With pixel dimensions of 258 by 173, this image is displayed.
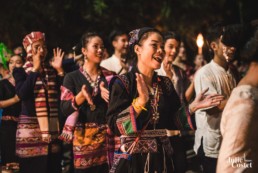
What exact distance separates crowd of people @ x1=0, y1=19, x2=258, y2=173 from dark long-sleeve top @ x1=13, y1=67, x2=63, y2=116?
0.04 feet

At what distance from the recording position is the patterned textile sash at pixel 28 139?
5.72 m

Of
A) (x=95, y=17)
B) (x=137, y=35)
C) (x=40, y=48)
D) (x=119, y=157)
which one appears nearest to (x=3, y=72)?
(x=40, y=48)

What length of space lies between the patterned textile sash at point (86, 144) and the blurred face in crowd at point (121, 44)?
8.64 ft

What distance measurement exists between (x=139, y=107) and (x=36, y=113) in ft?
7.66

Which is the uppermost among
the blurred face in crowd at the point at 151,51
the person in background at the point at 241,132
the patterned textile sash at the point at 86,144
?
the blurred face in crowd at the point at 151,51

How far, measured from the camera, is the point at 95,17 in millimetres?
15195

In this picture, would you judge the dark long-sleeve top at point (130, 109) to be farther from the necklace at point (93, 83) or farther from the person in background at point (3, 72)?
the person in background at point (3, 72)

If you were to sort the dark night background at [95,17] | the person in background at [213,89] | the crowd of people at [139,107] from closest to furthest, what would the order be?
the crowd of people at [139,107], the person in background at [213,89], the dark night background at [95,17]

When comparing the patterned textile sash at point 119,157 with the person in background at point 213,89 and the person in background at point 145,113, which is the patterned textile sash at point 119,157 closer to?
the person in background at point 145,113

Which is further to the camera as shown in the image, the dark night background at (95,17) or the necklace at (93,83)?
the dark night background at (95,17)

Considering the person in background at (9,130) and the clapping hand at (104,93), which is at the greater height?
the clapping hand at (104,93)

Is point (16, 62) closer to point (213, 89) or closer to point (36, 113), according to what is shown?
point (36, 113)

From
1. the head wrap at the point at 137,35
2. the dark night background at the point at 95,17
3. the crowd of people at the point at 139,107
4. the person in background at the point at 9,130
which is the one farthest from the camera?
the dark night background at the point at 95,17

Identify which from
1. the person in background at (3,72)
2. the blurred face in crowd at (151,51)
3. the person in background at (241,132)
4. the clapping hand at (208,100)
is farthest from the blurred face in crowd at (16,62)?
the person in background at (241,132)
